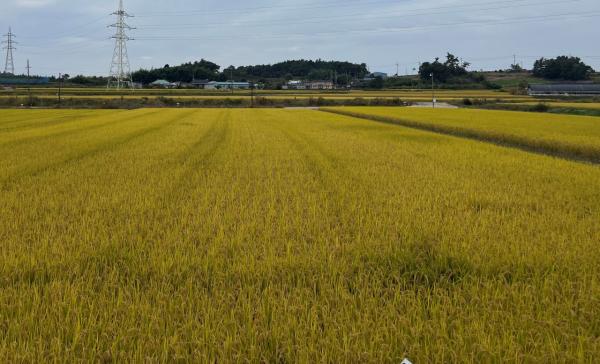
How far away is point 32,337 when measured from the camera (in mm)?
2367

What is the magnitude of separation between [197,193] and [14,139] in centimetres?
1068

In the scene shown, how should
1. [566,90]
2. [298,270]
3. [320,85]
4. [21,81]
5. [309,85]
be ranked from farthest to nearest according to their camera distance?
[309,85] → [320,85] → [21,81] → [566,90] → [298,270]

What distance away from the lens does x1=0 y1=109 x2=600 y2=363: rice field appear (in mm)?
2322

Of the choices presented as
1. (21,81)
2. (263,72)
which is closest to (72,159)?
(21,81)

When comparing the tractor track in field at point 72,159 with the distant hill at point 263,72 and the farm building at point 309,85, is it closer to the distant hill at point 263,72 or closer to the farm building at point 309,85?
the farm building at point 309,85

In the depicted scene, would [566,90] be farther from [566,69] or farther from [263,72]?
[263,72]

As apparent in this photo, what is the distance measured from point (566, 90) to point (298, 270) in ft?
270

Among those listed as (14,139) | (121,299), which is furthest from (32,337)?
(14,139)

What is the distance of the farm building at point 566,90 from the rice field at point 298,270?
74.5 metres

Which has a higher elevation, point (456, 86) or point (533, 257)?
point (456, 86)

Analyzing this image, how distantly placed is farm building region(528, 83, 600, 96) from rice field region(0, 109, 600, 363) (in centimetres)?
7445

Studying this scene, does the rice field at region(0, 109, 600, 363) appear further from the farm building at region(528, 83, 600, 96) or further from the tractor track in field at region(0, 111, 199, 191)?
the farm building at region(528, 83, 600, 96)

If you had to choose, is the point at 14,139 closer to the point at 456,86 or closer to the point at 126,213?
the point at 126,213

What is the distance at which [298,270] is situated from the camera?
339 cm
